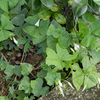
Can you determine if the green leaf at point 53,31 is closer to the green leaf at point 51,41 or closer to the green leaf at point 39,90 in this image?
the green leaf at point 51,41

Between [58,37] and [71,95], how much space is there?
26.6 inches

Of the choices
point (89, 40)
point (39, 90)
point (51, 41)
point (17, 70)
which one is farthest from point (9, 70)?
point (89, 40)

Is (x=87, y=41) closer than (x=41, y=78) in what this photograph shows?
Yes

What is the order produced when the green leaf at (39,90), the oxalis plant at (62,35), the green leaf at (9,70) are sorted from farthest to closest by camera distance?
the green leaf at (9,70) → the green leaf at (39,90) → the oxalis plant at (62,35)

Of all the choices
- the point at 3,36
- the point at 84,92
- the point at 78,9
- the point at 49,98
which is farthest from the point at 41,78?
the point at 78,9

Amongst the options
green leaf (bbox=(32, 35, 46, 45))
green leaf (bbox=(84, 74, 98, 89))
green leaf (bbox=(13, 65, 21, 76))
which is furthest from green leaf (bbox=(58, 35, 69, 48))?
green leaf (bbox=(13, 65, 21, 76))

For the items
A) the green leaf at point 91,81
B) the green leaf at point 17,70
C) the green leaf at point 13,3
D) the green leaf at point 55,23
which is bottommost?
the green leaf at point 17,70

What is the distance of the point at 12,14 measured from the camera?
4.64 feet

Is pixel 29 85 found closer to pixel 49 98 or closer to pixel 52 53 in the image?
pixel 49 98

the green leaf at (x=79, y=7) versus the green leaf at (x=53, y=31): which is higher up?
the green leaf at (x=79, y=7)

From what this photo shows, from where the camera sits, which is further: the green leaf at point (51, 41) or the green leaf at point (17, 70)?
the green leaf at point (17, 70)

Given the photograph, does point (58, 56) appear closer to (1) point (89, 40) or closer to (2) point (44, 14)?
(1) point (89, 40)

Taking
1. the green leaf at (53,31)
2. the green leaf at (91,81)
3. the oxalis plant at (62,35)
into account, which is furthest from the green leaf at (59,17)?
the green leaf at (91,81)

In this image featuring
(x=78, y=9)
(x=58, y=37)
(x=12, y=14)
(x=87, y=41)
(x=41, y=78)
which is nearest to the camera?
(x=78, y=9)
